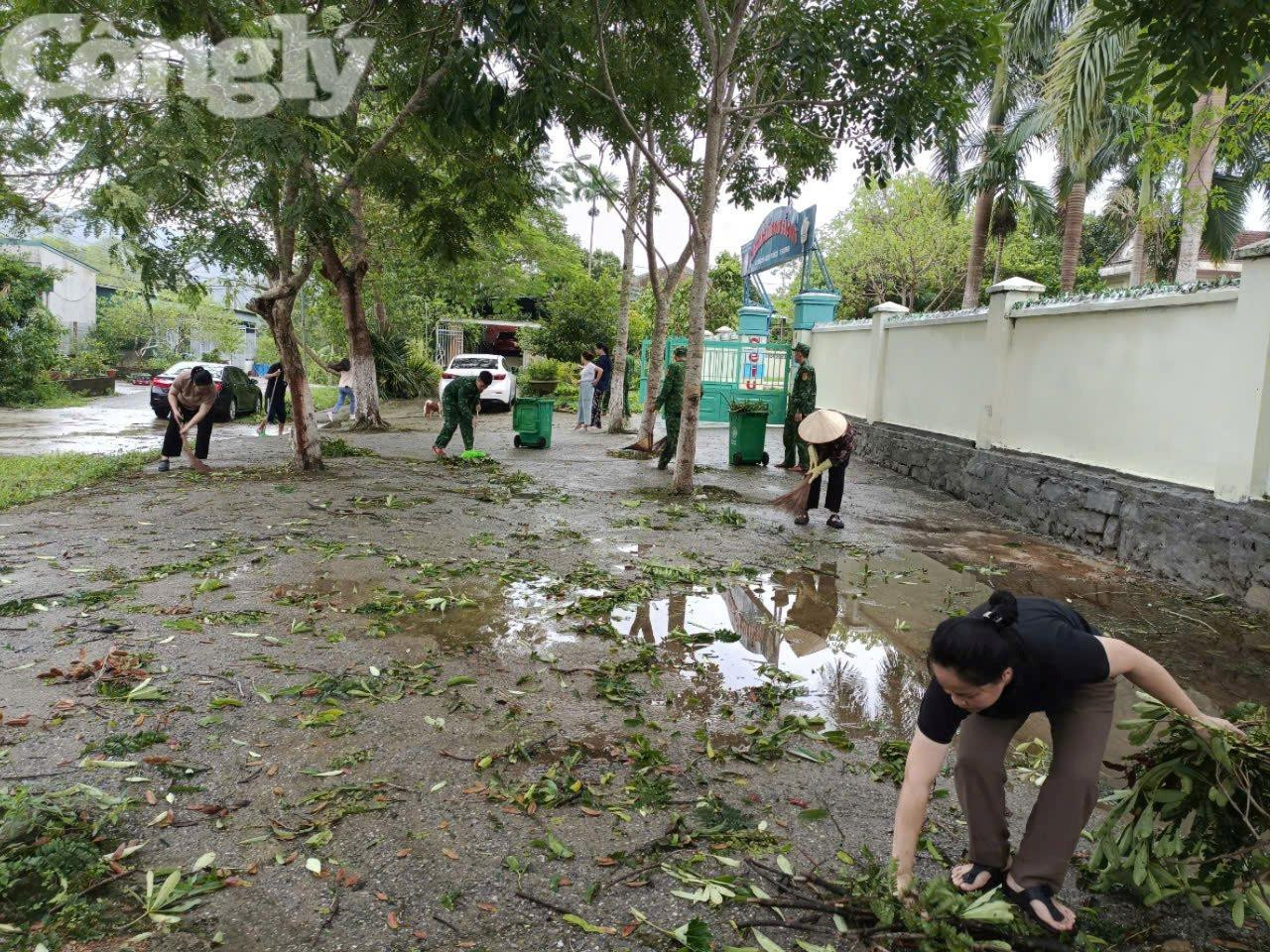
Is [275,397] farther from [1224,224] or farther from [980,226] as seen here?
[1224,224]

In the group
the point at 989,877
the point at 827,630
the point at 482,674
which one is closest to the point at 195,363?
the point at 482,674

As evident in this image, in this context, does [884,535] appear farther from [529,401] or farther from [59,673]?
[529,401]

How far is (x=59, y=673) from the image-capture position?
430cm

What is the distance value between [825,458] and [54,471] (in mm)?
9906

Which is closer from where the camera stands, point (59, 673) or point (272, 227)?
point (59, 673)

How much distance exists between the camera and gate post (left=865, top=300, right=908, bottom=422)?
14.4 metres

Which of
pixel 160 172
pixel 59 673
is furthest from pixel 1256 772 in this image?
pixel 160 172

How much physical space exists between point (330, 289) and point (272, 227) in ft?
33.5

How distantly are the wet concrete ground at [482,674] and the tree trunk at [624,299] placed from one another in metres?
8.70

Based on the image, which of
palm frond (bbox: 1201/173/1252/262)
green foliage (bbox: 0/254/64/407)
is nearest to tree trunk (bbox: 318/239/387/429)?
green foliage (bbox: 0/254/64/407)

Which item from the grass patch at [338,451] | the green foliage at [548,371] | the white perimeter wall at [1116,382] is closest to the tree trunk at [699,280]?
the white perimeter wall at [1116,382]

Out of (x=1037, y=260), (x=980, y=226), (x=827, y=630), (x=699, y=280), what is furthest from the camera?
(x=1037, y=260)

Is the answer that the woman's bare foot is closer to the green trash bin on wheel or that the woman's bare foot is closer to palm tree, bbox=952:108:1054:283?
the green trash bin on wheel

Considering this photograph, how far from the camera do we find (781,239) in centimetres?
1670
